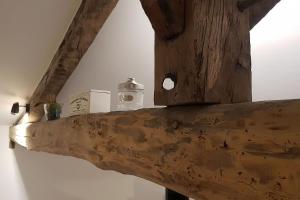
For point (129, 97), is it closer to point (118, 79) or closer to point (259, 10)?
point (259, 10)

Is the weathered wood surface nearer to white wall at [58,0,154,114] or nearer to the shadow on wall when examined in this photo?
white wall at [58,0,154,114]

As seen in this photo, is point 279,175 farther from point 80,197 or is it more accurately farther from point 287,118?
point 80,197

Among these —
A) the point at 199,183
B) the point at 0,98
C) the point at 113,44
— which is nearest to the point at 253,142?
the point at 199,183

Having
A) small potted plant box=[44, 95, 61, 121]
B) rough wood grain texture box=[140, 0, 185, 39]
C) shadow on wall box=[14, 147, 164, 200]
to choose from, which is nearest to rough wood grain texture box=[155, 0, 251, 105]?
rough wood grain texture box=[140, 0, 185, 39]

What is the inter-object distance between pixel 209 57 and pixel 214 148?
233 mm

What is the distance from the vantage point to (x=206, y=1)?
2.50 ft

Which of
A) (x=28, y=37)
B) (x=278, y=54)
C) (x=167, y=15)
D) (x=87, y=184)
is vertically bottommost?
(x=87, y=184)

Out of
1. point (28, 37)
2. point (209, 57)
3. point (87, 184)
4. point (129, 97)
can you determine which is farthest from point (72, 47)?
point (209, 57)

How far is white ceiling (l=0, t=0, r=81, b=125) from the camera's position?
1845mm

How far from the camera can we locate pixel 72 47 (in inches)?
80.3

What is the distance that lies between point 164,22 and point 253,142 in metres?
0.40

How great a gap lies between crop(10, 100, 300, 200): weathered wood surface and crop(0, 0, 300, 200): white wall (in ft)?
4.01

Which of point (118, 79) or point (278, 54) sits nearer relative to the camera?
point (278, 54)

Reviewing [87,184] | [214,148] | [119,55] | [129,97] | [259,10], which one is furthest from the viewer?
[87,184]
